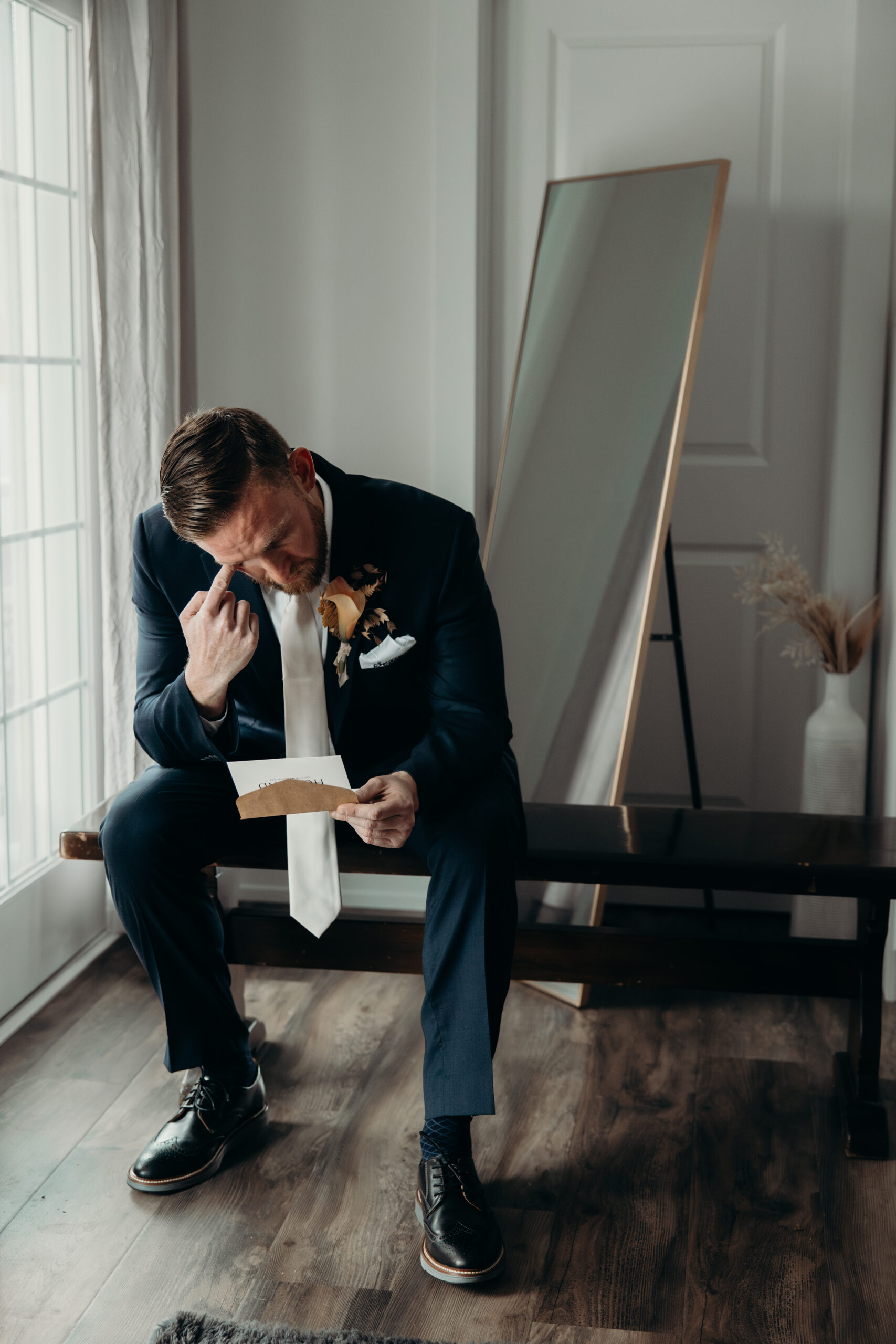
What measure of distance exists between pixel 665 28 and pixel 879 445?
1054 millimetres

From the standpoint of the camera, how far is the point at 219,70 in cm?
270

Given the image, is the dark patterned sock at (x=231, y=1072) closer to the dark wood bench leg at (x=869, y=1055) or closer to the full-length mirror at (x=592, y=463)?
the full-length mirror at (x=592, y=463)

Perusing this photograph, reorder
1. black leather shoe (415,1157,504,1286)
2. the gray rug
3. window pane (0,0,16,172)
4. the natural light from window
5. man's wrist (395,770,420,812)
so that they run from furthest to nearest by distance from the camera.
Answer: the natural light from window
window pane (0,0,16,172)
man's wrist (395,770,420,812)
black leather shoe (415,1157,504,1286)
the gray rug

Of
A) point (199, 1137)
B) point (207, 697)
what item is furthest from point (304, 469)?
point (199, 1137)

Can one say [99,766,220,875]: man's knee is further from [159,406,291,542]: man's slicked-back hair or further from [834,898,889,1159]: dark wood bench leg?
[834,898,889,1159]: dark wood bench leg

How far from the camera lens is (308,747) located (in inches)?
71.6

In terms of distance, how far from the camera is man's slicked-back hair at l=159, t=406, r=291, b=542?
1601 millimetres

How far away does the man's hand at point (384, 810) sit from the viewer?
1.66m

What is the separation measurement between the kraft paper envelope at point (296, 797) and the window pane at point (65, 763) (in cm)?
111

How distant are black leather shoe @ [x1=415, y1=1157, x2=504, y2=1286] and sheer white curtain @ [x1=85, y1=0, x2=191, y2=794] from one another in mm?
1213

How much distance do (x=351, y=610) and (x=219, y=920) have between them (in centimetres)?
60

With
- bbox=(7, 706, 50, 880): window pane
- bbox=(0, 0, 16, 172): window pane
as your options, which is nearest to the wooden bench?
bbox=(7, 706, 50, 880): window pane

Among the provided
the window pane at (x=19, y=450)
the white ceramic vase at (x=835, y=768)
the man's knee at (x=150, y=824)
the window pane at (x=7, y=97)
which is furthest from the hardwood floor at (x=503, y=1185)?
the window pane at (x=7, y=97)

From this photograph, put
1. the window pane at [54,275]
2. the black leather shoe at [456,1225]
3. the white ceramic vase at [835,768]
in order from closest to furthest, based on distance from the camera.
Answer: the black leather shoe at [456,1225], the window pane at [54,275], the white ceramic vase at [835,768]
